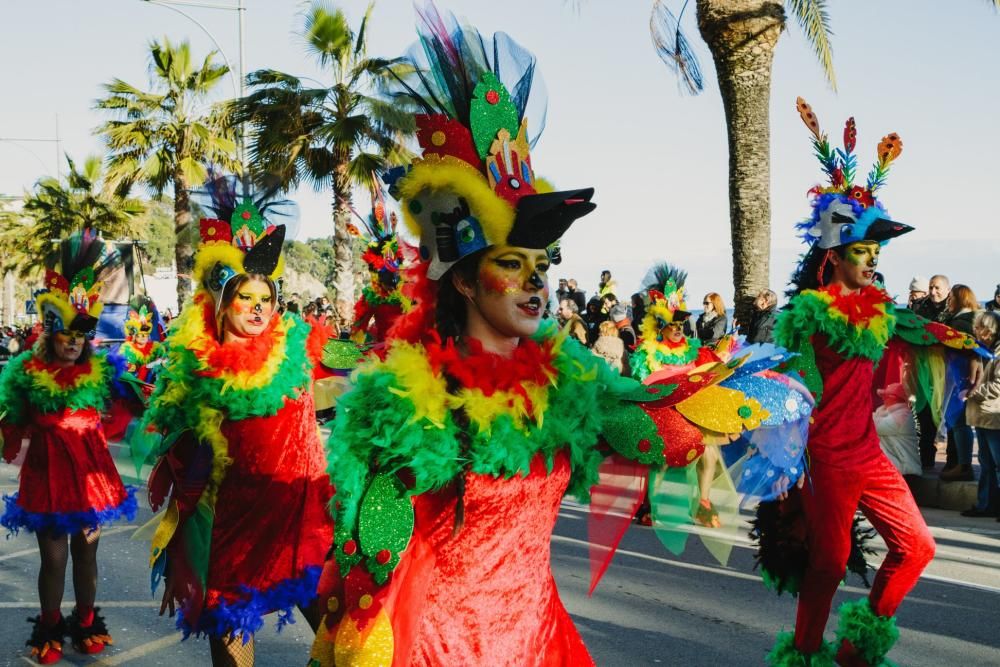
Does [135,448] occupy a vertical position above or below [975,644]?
above

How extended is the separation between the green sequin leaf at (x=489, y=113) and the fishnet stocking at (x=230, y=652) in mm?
2339

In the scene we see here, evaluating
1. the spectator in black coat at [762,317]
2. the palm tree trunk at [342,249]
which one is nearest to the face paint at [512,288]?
the spectator in black coat at [762,317]

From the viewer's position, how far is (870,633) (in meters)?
4.40

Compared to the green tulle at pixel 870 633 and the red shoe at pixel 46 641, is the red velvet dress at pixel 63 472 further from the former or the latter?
the green tulle at pixel 870 633

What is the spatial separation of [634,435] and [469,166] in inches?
31.4

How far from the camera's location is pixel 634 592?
20.4 ft

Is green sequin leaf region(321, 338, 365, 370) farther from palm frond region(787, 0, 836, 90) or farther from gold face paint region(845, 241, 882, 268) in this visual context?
palm frond region(787, 0, 836, 90)

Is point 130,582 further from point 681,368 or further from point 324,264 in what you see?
point 324,264

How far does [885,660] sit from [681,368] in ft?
8.08

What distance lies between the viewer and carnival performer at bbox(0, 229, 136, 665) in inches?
211

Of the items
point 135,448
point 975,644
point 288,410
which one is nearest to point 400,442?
point 288,410

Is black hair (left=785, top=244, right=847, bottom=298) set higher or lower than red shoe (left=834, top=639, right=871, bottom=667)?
higher

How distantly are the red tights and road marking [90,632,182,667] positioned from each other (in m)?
3.21

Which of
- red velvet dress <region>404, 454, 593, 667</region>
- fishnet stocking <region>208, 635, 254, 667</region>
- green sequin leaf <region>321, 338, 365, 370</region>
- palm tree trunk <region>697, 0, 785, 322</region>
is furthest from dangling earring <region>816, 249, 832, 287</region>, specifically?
palm tree trunk <region>697, 0, 785, 322</region>
